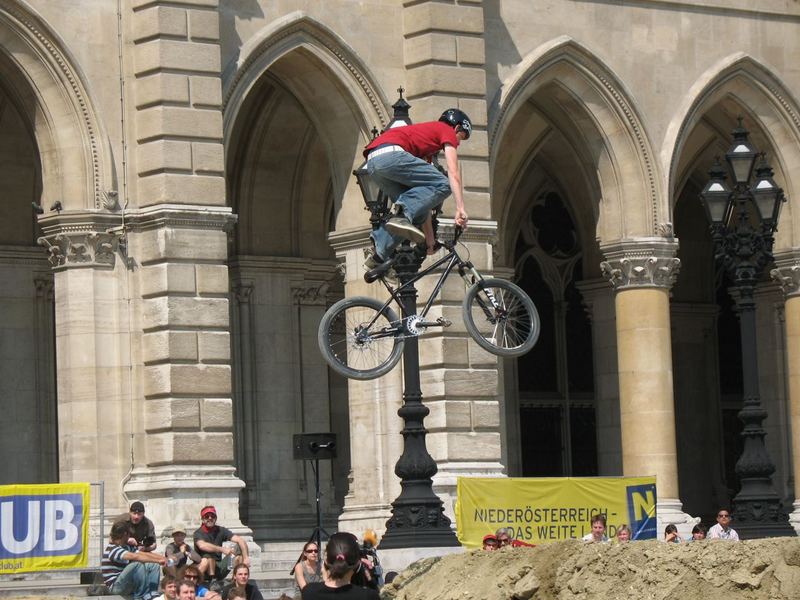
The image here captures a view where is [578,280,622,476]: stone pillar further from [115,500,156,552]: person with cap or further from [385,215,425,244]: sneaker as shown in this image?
[385,215,425,244]: sneaker

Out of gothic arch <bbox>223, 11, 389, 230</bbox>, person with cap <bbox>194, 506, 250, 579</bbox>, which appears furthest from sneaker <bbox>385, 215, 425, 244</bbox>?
gothic arch <bbox>223, 11, 389, 230</bbox>

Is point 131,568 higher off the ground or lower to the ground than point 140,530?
lower

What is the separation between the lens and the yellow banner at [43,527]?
24.6 meters

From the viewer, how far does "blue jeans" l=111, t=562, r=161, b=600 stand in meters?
21.9

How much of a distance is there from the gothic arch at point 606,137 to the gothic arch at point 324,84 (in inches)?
108

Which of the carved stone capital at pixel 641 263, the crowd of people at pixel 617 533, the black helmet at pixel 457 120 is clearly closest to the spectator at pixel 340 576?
the black helmet at pixel 457 120

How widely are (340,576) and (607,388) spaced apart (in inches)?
1030

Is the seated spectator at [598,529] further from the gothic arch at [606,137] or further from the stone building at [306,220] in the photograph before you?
the gothic arch at [606,137]

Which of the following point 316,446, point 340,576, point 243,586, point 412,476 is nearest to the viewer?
point 340,576

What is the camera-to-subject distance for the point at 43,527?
24.7m

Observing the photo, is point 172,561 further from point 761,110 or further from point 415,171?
point 761,110

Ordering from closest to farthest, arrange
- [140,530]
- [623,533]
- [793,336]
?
[140,530] → [623,533] → [793,336]

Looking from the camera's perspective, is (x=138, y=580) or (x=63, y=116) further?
(x=63, y=116)

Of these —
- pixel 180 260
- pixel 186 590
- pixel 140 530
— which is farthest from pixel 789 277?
pixel 186 590
